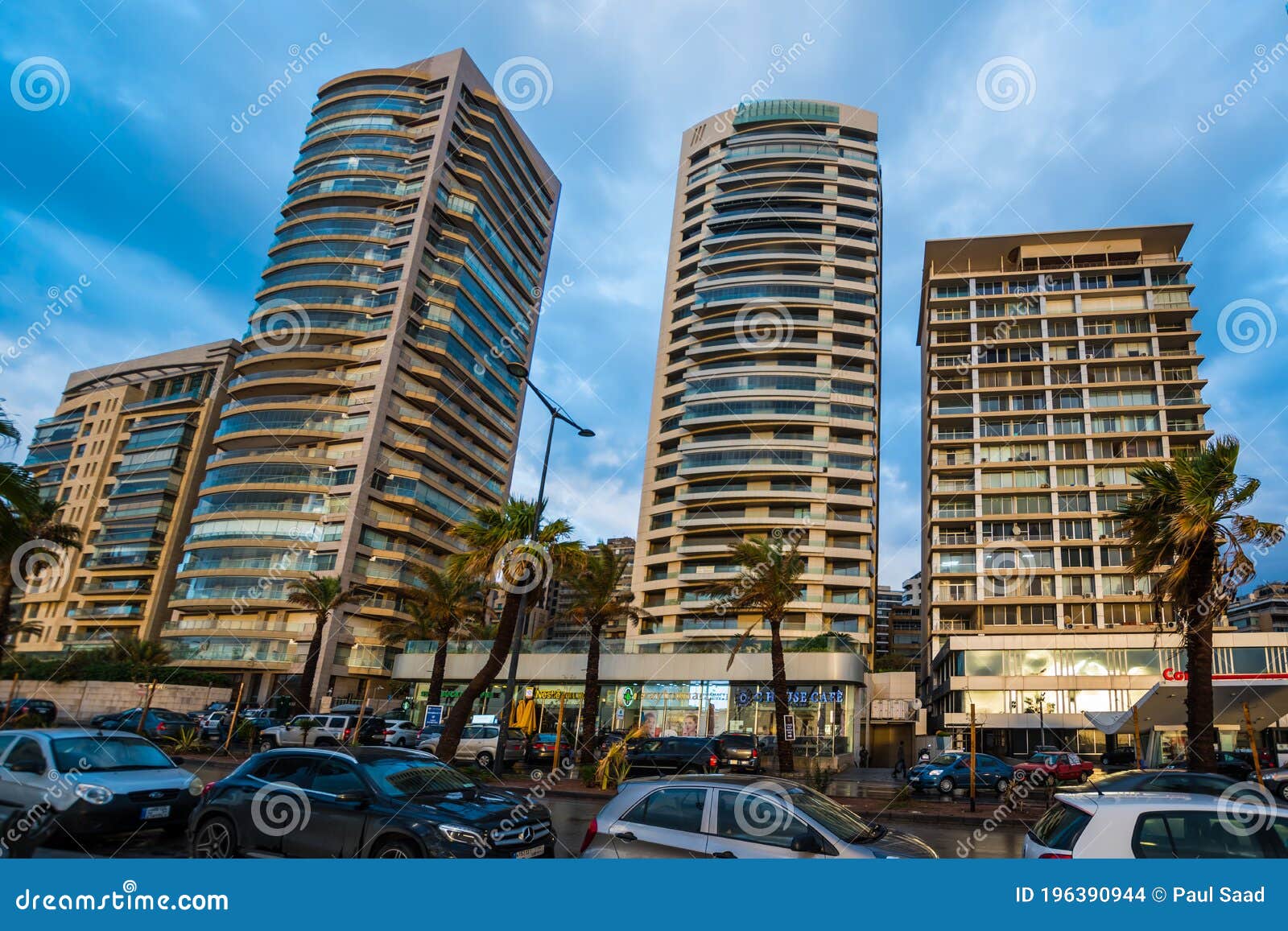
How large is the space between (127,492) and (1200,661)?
9167cm

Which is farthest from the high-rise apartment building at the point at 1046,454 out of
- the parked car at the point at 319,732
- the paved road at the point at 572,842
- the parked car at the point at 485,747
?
the paved road at the point at 572,842

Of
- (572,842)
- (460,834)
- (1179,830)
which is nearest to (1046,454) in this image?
(572,842)

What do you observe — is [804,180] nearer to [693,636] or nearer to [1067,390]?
[1067,390]

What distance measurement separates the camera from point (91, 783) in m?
9.92

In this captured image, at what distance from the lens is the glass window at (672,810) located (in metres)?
7.34

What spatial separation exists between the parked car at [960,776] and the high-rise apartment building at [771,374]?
28400 millimetres

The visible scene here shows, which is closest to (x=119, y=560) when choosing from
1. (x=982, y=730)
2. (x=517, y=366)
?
(x=517, y=366)

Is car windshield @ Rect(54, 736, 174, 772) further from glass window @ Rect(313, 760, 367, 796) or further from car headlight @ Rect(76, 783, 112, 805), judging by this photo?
glass window @ Rect(313, 760, 367, 796)

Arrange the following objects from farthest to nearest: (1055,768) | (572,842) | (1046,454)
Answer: (1046,454)
(1055,768)
(572,842)

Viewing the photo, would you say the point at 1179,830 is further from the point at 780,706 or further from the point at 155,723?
the point at 155,723

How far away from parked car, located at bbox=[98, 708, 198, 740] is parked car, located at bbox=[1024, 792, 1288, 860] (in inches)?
1280

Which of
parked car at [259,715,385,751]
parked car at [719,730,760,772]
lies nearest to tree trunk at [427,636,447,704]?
parked car at [259,715,385,751]

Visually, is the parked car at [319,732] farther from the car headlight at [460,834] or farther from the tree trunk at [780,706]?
the car headlight at [460,834]
